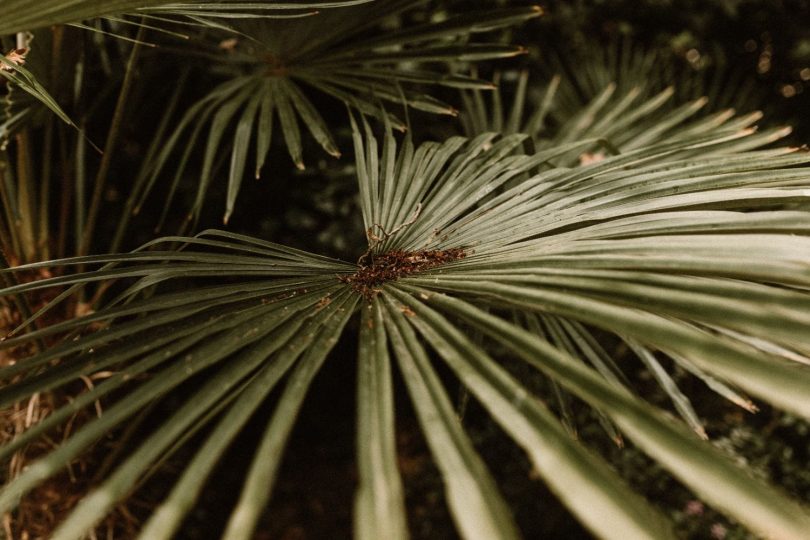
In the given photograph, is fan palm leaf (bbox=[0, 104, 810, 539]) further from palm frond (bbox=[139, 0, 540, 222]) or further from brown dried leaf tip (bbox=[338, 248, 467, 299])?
palm frond (bbox=[139, 0, 540, 222])

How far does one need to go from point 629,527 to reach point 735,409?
79.5 inches

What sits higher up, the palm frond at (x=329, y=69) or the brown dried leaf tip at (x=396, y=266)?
the palm frond at (x=329, y=69)

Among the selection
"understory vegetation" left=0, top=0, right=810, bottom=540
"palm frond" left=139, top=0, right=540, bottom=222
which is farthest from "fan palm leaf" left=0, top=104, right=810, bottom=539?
"palm frond" left=139, top=0, right=540, bottom=222

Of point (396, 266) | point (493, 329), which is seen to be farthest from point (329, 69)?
point (493, 329)

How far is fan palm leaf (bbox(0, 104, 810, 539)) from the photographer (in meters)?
0.35

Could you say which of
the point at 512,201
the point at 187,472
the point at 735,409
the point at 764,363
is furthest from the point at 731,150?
the point at 735,409

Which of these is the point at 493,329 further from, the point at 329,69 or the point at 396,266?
the point at 329,69

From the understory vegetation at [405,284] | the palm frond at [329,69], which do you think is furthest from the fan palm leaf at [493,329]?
the palm frond at [329,69]

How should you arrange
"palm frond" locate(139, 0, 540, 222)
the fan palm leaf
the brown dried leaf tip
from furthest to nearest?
"palm frond" locate(139, 0, 540, 222), the brown dried leaf tip, the fan palm leaf

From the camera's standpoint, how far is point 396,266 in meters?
0.75

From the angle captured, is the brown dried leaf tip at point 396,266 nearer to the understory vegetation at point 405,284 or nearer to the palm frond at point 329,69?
the understory vegetation at point 405,284

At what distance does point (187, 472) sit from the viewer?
0.39 meters

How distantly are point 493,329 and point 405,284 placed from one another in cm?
20

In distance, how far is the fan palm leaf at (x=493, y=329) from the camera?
35 cm
